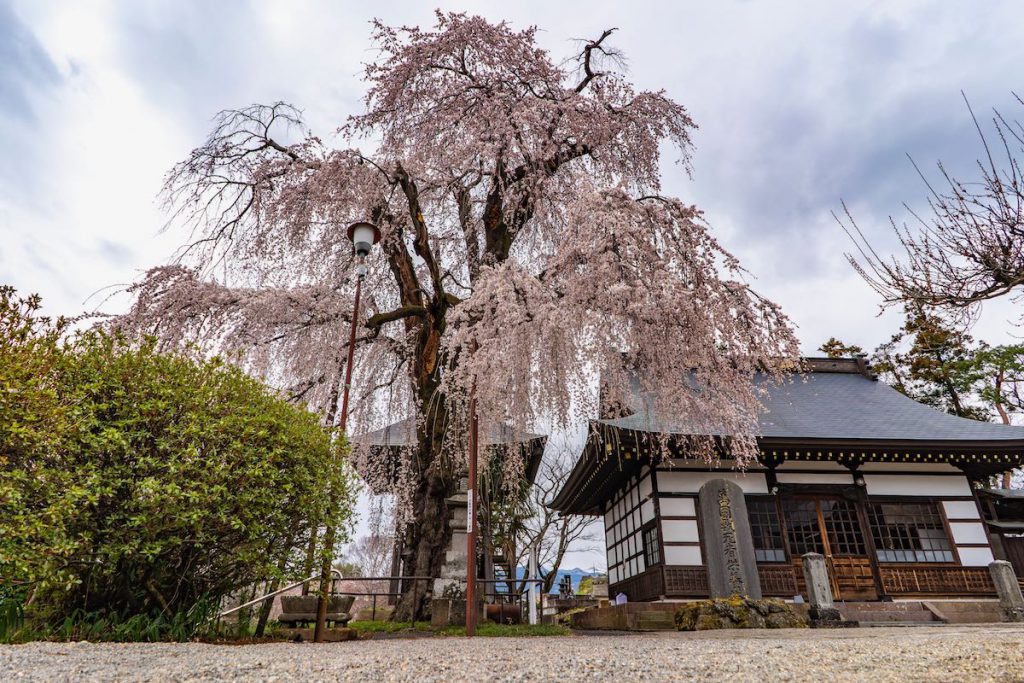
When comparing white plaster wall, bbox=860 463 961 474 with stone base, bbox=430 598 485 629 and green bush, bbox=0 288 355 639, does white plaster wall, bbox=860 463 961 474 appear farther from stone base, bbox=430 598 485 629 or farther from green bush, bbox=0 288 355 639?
green bush, bbox=0 288 355 639

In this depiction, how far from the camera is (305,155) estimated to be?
27.6 ft

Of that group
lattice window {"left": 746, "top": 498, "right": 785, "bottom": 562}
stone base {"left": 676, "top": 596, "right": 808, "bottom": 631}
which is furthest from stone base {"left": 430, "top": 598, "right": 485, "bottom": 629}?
lattice window {"left": 746, "top": 498, "right": 785, "bottom": 562}

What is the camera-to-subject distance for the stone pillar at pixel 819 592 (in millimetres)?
8305

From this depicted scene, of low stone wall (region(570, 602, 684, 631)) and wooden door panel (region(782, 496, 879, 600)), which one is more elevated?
wooden door panel (region(782, 496, 879, 600))

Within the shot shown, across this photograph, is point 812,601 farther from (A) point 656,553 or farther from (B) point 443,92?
(B) point 443,92

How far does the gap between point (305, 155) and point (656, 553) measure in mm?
9686

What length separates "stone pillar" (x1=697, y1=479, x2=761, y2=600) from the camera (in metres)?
8.77

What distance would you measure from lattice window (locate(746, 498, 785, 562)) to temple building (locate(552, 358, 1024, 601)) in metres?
0.02

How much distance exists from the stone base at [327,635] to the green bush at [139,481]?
0.83m

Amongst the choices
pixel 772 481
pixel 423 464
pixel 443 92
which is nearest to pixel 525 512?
pixel 772 481

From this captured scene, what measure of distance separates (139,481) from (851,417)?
13465mm

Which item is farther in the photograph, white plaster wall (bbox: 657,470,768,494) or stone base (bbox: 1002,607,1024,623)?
white plaster wall (bbox: 657,470,768,494)

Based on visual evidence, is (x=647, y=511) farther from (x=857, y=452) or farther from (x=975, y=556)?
(x=975, y=556)

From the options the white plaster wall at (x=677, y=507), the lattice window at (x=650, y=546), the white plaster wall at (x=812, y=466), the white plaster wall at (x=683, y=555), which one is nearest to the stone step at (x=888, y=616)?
the white plaster wall at (x=683, y=555)
